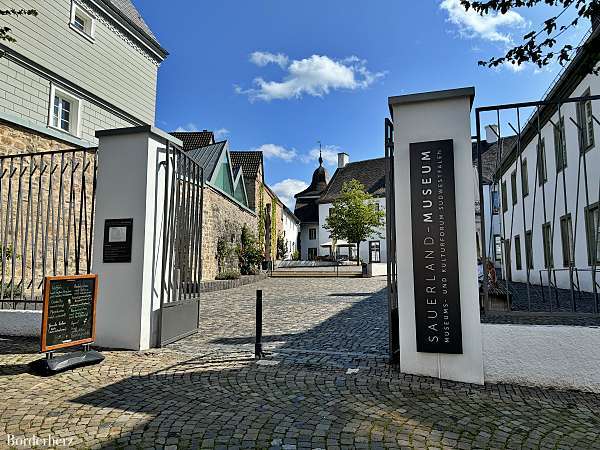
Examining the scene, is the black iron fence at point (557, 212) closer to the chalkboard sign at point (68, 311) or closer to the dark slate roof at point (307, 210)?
the chalkboard sign at point (68, 311)

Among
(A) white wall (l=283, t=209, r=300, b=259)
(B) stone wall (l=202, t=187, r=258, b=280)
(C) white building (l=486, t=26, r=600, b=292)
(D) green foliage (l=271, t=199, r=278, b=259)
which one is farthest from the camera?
(A) white wall (l=283, t=209, r=300, b=259)

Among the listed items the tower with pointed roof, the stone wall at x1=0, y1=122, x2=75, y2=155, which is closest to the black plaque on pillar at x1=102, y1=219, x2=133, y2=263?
the stone wall at x1=0, y1=122, x2=75, y2=155

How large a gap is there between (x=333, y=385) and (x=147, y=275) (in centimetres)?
292

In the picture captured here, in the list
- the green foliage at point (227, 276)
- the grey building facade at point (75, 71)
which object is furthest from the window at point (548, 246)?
the green foliage at point (227, 276)

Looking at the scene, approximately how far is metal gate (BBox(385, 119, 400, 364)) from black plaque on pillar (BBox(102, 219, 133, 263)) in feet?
11.0

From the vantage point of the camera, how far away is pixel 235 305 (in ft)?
35.9

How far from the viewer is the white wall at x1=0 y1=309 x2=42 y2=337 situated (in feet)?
19.3

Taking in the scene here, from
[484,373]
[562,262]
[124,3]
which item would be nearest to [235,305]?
[484,373]

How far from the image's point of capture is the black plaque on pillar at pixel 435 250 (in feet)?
13.9

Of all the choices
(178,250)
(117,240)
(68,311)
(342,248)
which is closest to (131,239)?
(117,240)

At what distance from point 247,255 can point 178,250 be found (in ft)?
56.5

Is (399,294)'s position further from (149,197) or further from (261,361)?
(149,197)

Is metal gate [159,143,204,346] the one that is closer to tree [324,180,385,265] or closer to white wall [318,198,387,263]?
tree [324,180,385,265]

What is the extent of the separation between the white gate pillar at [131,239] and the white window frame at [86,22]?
1138 centimetres
